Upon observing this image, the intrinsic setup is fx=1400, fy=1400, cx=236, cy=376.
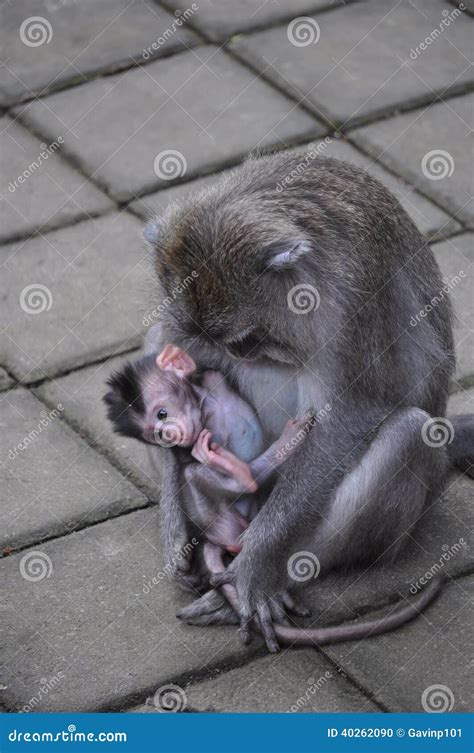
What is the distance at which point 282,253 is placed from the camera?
423 cm

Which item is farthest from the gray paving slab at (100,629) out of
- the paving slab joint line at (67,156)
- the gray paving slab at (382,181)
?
the paving slab joint line at (67,156)

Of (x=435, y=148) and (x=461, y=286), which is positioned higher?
(x=435, y=148)

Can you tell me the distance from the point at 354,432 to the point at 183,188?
2729mm

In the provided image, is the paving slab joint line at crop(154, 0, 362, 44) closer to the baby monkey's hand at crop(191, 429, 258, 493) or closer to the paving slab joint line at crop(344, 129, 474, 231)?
the paving slab joint line at crop(344, 129, 474, 231)

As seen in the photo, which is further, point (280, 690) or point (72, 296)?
point (72, 296)

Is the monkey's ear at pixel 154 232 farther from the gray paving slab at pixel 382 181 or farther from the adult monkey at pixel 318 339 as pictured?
the gray paving slab at pixel 382 181

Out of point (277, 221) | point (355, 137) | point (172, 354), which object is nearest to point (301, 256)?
point (277, 221)

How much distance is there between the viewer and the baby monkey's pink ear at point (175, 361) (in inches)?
183

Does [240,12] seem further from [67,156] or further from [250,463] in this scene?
[250,463]

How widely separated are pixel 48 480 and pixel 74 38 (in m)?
3.76

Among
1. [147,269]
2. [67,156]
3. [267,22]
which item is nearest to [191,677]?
[147,269]

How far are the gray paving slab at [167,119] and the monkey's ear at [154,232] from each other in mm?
2397

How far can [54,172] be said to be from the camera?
7.16 metres

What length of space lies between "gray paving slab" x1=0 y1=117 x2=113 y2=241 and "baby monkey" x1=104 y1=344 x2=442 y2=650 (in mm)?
2286
